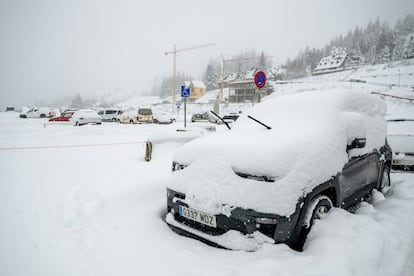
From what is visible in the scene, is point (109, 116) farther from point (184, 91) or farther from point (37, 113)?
point (184, 91)

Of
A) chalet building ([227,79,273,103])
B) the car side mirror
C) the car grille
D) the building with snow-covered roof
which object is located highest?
the building with snow-covered roof

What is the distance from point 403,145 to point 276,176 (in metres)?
5.06

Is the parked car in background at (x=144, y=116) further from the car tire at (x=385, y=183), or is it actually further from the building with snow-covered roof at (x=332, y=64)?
the building with snow-covered roof at (x=332, y=64)

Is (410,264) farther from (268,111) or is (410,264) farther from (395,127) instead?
(395,127)

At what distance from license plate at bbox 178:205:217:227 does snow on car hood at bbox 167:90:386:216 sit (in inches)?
3.1

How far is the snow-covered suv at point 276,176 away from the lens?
212cm

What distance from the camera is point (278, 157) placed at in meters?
2.20

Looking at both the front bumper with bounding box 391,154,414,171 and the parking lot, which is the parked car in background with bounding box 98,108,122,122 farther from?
the front bumper with bounding box 391,154,414,171

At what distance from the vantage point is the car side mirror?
2.71 m

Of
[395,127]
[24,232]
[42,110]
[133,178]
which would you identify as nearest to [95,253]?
[24,232]

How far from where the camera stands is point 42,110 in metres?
36.1

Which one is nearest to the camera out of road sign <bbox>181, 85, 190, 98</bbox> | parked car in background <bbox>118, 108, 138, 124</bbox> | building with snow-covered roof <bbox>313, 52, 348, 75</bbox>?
road sign <bbox>181, 85, 190, 98</bbox>

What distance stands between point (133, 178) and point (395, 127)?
6586 mm

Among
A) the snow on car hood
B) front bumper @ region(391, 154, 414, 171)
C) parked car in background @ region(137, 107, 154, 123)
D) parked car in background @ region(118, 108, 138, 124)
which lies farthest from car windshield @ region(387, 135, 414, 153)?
parked car in background @ region(118, 108, 138, 124)
